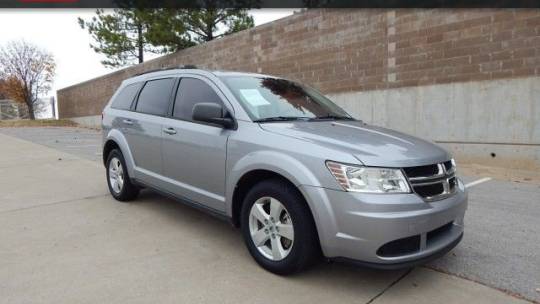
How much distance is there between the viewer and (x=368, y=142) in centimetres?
303

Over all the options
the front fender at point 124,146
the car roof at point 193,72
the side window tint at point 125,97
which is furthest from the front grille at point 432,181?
the side window tint at point 125,97

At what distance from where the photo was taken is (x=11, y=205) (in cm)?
525

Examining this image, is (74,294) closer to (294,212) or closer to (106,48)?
(294,212)

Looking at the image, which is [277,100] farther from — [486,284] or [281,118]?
[486,284]

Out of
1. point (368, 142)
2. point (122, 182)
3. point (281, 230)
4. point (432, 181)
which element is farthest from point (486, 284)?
point (122, 182)

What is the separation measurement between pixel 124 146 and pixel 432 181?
380cm

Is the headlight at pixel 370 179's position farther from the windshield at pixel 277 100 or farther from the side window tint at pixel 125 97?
the side window tint at pixel 125 97

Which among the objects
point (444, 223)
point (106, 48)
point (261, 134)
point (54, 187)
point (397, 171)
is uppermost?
point (106, 48)

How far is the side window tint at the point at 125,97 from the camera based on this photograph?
5176 millimetres

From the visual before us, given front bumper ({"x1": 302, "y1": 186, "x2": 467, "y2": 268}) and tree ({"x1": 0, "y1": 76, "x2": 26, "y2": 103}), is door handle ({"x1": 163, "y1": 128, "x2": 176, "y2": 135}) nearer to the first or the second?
front bumper ({"x1": 302, "y1": 186, "x2": 467, "y2": 268})

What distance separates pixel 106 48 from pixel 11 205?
72.3 feet

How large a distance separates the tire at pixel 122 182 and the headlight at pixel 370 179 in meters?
3.33

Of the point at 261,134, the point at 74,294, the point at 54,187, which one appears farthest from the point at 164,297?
the point at 54,187

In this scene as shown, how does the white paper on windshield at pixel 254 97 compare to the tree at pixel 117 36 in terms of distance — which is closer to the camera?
the white paper on windshield at pixel 254 97
